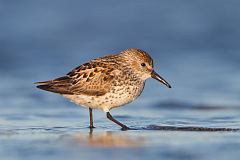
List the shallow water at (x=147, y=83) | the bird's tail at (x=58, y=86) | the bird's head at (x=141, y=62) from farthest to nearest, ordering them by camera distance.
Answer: the bird's head at (x=141, y=62)
the bird's tail at (x=58, y=86)
the shallow water at (x=147, y=83)

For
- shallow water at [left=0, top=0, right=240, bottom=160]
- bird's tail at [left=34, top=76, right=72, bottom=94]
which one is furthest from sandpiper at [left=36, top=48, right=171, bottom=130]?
shallow water at [left=0, top=0, right=240, bottom=160]

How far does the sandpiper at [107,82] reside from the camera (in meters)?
11.0

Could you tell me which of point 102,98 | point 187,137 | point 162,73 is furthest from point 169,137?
point 162,73

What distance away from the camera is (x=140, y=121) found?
38.3 ft

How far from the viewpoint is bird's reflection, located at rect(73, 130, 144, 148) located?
9.41 m

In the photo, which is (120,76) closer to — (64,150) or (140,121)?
(140,121)

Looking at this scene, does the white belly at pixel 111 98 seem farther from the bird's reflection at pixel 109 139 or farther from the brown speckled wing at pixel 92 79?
the bird's reflection at pixel 109 139

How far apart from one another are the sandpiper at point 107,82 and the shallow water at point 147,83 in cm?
40

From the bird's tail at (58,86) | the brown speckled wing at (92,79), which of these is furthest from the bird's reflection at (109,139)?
the bird's tail at (58,86)

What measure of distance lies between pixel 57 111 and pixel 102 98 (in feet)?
5.81

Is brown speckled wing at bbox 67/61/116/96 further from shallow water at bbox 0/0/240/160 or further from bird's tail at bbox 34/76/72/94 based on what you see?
shallow water at bbox 0/0/240/160

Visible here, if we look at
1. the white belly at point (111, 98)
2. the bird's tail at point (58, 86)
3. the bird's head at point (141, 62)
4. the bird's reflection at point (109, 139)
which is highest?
the bird's head at point (141, 62)

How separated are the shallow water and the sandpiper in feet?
1.30

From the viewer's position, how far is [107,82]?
11109 millimetres
